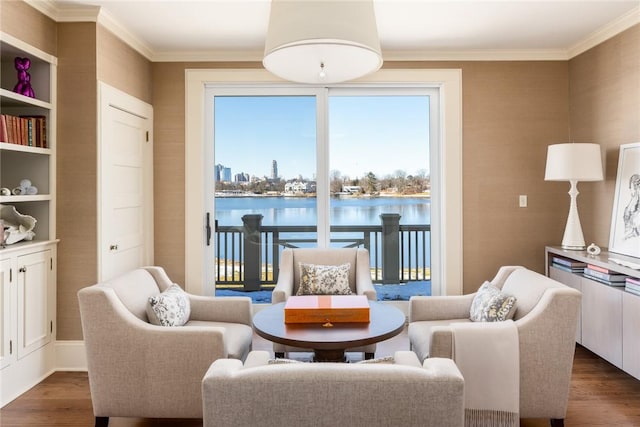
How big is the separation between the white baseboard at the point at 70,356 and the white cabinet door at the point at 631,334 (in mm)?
3652

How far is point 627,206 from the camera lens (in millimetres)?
3387

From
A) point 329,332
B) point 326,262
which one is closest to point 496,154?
point 326,262

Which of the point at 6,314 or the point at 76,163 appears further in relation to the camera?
the point at 76,163

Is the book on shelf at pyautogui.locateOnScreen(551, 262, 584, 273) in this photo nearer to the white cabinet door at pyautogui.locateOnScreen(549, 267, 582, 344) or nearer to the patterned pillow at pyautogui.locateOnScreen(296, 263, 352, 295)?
the white cabinet door at pyautogui.locateOnScreen(549, 267, 582, 344)

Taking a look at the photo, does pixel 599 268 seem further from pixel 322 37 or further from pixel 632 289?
pixel 322 37

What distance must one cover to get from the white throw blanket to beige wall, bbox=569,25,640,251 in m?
2.16

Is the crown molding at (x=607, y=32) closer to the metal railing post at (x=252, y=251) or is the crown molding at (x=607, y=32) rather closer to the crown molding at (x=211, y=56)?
the crown molding at (x=211, y=56)

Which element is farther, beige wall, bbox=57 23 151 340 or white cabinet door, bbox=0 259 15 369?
beige wall, bbox=57 23 151 340

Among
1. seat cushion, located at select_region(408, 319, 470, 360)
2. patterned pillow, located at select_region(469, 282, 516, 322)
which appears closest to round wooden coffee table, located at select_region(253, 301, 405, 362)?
seat cushion, located at select_region(408, 319, 470, 360)

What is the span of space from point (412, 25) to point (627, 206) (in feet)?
7.01

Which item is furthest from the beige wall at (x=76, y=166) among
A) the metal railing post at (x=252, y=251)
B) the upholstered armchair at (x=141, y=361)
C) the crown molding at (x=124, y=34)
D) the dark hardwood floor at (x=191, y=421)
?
the metal railing post at (x=252, y=251)

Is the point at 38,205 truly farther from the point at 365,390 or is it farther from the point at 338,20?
the point at 365,390

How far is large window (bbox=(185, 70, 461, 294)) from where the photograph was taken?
429 centimetres

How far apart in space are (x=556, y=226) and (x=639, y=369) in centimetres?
170
